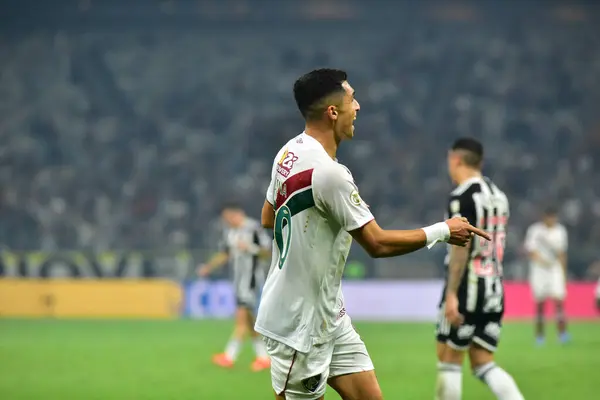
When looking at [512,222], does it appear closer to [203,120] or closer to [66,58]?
[203,120]

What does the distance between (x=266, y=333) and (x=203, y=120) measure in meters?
25.9

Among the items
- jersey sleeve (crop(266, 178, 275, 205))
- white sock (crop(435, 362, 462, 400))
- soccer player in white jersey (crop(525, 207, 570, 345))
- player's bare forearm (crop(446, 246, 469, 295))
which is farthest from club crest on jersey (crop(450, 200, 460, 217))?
soccer player in white jersey (crop(525, 207, 570, 345))

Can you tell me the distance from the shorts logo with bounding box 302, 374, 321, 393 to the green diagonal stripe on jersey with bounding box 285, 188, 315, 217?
0.84 meters

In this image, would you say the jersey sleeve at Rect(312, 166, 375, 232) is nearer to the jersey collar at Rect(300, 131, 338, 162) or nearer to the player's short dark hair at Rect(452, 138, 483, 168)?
the jersey collar at Rect(300, 131, 338, 162)

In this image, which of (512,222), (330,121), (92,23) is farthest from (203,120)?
(330,121)

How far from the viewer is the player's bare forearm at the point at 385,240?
14.7 feet

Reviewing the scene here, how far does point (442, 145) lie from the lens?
28125mm

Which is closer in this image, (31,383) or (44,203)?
(31,383)

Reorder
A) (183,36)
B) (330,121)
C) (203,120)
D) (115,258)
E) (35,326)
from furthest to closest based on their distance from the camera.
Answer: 1. (183,36)
2. (203,120)
3. (115,258)
4. (35,326)
5. (330,121)

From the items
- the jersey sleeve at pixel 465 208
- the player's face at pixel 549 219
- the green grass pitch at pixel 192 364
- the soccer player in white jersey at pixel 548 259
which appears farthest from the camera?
the soccer player in white jersey at pixel 548 259

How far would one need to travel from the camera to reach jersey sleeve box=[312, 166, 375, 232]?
446 centimetres

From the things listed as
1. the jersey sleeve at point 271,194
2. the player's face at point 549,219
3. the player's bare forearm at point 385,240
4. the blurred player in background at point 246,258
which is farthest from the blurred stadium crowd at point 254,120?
the player's bare forearm at point 385,240

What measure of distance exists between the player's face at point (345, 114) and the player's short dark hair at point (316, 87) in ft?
0.17

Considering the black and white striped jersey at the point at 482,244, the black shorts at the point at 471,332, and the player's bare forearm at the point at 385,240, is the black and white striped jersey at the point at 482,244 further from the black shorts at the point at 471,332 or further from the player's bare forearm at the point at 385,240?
the player's bare forearm at the point at 385,240
